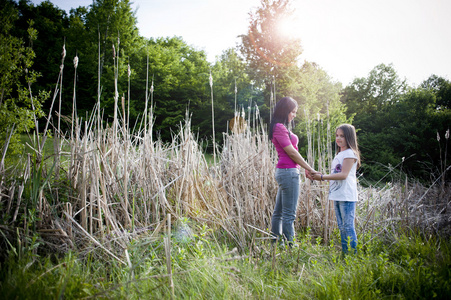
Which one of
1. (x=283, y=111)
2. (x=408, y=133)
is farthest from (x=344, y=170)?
(x=408, y=133)

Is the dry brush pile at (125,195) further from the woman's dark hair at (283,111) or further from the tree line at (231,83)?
the tree line at (231,83)

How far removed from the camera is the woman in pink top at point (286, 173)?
2.12 metres

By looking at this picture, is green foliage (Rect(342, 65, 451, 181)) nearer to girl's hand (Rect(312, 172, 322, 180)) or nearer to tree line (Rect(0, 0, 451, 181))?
tree line (Rect(0, 0, 451, 181))

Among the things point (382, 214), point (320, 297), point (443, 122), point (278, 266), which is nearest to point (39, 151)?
point (278, 266)

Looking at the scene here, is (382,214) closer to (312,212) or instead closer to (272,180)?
(312,212)

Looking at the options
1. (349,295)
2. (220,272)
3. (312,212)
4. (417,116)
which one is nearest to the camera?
(349,295)

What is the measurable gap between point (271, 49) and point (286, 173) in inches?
516

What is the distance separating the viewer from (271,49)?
1358 centimetres

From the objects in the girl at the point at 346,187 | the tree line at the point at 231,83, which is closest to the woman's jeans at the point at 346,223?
the girl at the point at 346,187

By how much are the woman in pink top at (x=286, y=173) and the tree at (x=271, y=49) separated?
446 inches

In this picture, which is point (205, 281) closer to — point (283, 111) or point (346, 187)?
point (346, 187)

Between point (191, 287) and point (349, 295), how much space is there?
2.79ft

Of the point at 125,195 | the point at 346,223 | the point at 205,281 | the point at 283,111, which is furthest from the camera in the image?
the point at 283,111

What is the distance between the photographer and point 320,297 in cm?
125
